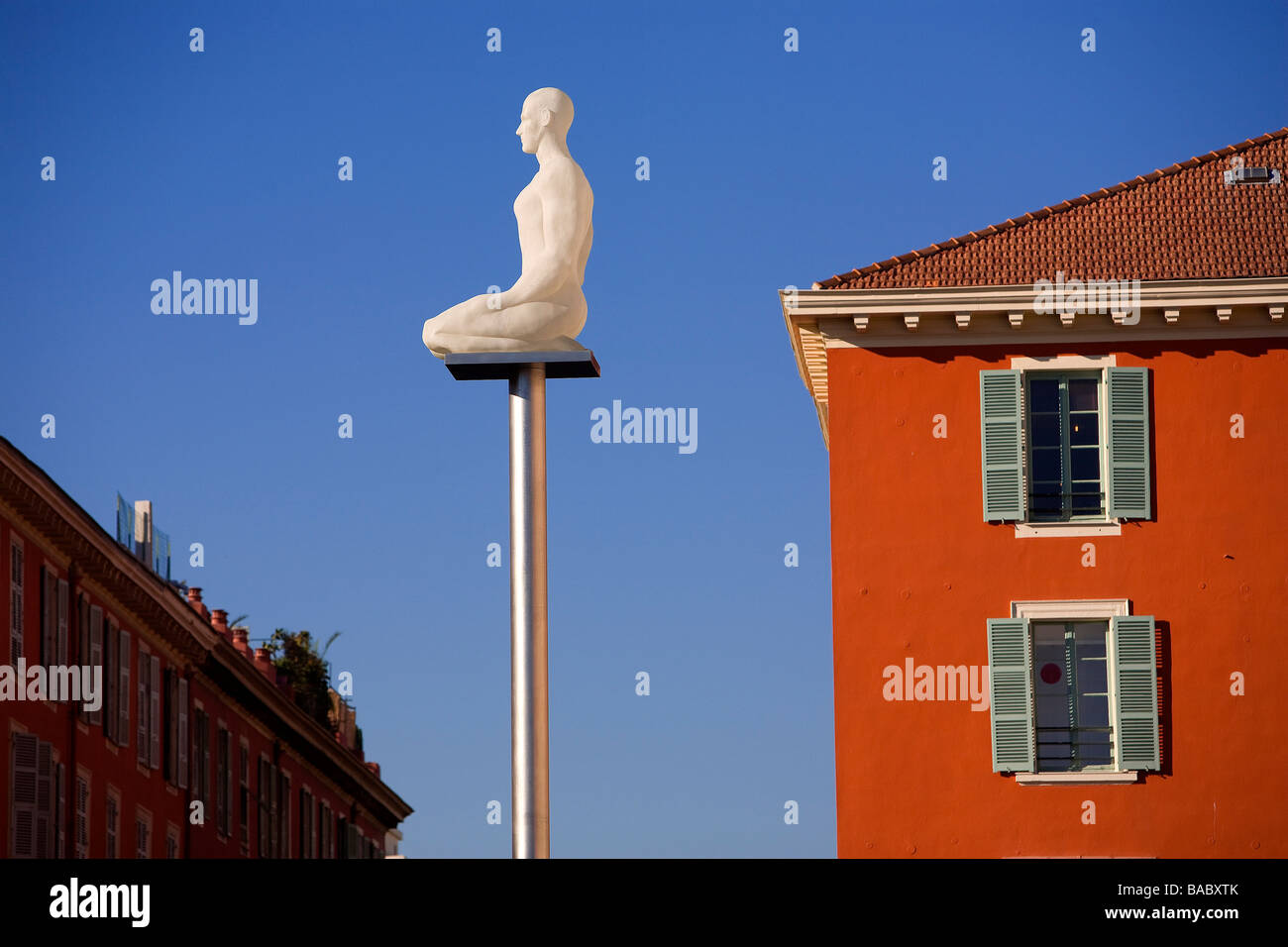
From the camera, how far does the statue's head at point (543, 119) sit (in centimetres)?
2494

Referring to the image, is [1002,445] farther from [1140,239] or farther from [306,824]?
[306,824]

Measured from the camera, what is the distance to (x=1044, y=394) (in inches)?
1348

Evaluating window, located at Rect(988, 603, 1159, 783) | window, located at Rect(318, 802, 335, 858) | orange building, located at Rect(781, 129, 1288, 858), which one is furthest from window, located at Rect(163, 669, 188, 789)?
window, located at Rect(988, 603, 1159, 783)

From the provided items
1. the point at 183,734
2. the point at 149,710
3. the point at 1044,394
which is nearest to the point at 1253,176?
the point at 1044,394

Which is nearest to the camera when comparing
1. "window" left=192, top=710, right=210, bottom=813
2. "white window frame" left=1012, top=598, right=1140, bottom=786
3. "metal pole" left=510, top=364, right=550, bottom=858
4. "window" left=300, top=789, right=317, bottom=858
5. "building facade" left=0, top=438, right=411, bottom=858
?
"metal pole" left=510, top=364, right=550, bottom=858

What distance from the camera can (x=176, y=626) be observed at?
1923 inches

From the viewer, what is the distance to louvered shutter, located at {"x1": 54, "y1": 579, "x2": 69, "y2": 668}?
42047 mm

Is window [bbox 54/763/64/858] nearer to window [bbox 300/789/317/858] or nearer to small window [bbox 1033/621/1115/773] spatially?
small window [bbox 1033/621/1115/773]

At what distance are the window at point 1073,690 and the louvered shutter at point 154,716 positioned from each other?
21.1m

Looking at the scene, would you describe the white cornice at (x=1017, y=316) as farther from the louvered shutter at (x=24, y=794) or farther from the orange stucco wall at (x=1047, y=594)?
the louvered shutter at (x=24, y=794)

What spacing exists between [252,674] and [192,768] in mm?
3990

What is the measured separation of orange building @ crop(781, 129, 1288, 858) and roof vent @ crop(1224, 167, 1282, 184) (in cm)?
163
